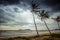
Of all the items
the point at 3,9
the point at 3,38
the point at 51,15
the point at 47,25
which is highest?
the point at 3,9

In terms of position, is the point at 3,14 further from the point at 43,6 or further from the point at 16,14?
the point at 43,6

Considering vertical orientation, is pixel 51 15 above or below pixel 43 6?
below

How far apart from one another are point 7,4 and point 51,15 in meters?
1.09

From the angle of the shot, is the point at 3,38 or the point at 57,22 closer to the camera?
the point at 3,38

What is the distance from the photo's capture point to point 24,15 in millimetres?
3121

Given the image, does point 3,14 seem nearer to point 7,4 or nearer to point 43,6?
point 7,4

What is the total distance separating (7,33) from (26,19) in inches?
21.7

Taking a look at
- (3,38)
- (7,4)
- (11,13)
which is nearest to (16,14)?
Answer: (11,13)

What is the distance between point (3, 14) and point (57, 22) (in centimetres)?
131

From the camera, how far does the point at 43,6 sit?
3172 mm

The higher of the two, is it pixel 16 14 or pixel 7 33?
pixel 16 14

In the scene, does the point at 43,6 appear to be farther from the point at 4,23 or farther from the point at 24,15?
the point at 4,23

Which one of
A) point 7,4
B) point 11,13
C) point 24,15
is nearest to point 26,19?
point 24,15

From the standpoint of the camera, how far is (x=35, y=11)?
3.13m
